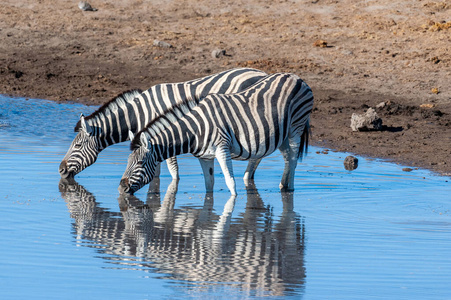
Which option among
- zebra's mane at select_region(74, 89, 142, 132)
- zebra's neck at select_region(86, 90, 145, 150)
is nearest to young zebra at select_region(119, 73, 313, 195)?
zebra's neck at select_region(86, 90, 145, 150)

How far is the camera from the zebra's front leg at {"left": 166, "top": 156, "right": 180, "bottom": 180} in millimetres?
10484

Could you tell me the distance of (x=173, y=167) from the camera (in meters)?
10.5

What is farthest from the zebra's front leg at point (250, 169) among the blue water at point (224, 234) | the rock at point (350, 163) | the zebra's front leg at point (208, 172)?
the rock at point (350, 163)

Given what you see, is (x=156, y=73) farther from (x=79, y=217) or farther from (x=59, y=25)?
(x=79, y=217)

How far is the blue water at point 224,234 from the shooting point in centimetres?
599

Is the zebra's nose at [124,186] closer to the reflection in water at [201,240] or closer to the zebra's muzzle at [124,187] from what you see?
the zebra's muzzle at [124,187]

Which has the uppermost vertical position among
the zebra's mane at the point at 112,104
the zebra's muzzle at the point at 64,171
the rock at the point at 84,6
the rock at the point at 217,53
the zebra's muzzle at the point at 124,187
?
the rock at the point at 84,6

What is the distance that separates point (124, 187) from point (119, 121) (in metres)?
1.43

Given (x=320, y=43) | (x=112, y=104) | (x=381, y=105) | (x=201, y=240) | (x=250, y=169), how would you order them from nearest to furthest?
(x=201, y=240)
(x=112, y=104)
(x=250, y=169)
(x=381, y=105)
(x=320, y=43)

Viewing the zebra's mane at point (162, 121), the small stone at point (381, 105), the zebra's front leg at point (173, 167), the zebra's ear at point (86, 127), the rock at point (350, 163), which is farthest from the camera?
the small stone at point (381, 105)

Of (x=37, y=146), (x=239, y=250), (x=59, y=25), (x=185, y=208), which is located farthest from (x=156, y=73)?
(x=239, y=250)

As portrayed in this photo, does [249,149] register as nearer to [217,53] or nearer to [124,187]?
[124,187]

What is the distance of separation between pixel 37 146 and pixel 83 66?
5795 mm

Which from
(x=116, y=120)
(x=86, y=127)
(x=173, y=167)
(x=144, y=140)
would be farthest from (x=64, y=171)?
(x=144, y=140)
